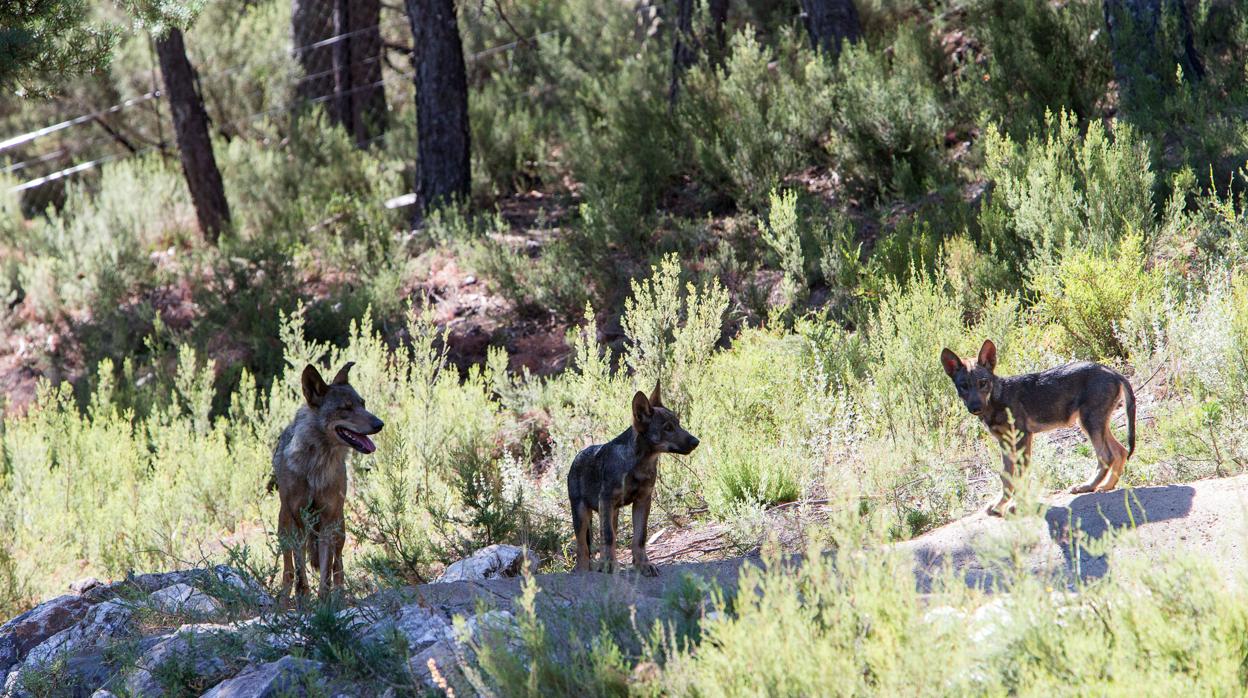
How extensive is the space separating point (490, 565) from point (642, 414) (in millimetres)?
1537

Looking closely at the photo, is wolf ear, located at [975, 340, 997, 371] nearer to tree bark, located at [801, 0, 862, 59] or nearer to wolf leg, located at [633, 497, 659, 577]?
wolf leg, located at [633, 497, 659, 577]

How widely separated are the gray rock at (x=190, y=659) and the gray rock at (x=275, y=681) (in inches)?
7.4

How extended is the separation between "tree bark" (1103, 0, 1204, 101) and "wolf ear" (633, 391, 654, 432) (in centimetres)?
805

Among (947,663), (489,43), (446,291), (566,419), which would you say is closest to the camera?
(947,663)

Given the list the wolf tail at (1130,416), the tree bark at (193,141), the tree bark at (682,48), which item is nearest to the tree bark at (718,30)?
the tree bark at (682,48)

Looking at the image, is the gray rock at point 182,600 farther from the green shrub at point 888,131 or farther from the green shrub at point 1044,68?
the green shrub at point 1044,68

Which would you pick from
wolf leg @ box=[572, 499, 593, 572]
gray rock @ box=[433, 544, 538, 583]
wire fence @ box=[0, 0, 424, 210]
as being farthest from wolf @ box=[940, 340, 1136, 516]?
wire fence @ box=[0, 0, 424, 210]

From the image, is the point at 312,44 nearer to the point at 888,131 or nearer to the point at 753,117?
the point at 753,117

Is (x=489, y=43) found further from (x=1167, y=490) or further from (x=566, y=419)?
(x=1167, y=490)

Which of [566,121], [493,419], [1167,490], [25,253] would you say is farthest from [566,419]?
[25,253]

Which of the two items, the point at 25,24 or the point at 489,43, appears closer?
the point at 25,24

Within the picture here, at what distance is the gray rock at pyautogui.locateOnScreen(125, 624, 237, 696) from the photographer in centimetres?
526

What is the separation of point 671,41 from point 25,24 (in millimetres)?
10310

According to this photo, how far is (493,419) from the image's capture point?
938cm
